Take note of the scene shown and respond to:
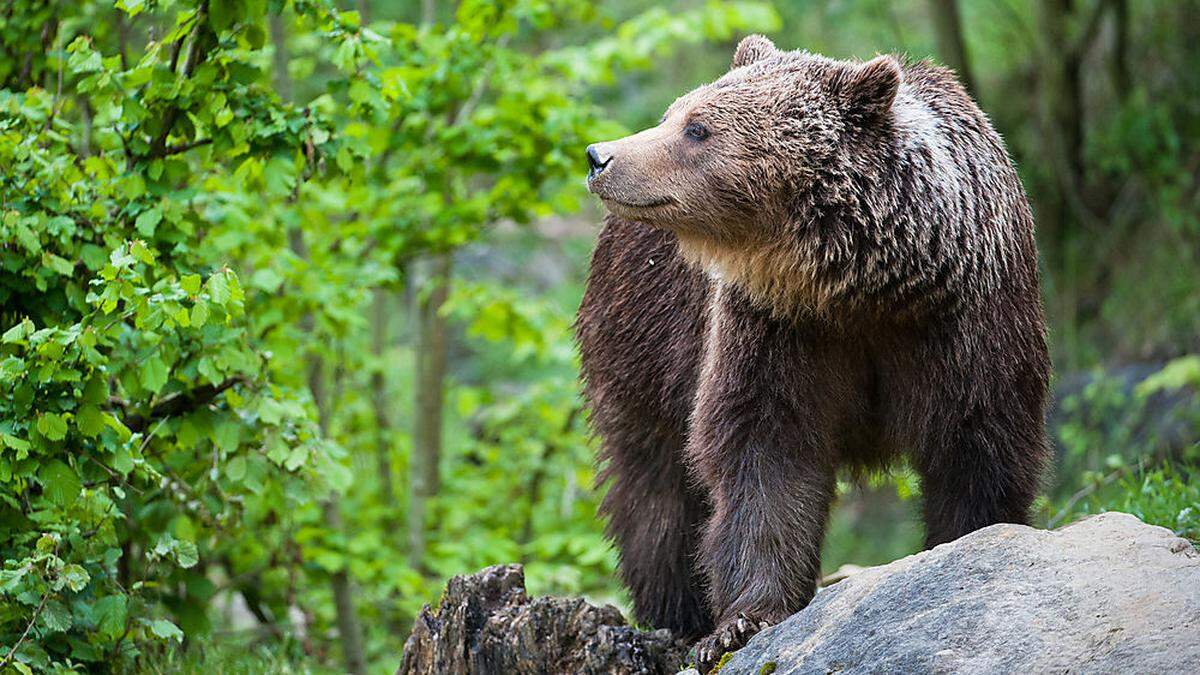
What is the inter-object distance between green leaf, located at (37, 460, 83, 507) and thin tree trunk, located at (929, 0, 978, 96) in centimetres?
880

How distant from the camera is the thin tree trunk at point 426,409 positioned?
10.5 meters

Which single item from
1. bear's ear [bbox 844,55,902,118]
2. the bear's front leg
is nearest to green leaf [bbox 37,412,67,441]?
the bear's front leg

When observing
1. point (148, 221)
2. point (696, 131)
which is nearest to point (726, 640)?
point (696, 131)

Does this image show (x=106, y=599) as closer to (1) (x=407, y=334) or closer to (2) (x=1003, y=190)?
(2) (x=1003, y=190)

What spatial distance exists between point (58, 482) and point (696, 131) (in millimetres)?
2635

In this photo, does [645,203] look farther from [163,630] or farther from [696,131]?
[163,630]

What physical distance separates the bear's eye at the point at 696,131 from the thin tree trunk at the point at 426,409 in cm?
551

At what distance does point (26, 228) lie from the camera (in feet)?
16.5

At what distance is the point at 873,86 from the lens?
4.72m

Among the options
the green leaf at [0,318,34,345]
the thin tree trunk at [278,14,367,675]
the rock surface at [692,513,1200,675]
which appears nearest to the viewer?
the rock surface at [692,513,1200,675]

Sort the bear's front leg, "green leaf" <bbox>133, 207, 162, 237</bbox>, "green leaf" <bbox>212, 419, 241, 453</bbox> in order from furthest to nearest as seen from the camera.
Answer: "green leaf" <bbox>212, 419, 241, 453</bbox> → "green leaf" <bbox>133, 207, 162, 237</bbox> → the bear's front leg

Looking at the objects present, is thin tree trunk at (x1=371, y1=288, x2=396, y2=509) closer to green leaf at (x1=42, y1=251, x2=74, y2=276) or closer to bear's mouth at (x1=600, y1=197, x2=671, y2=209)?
green leaf at (x1=42, y1=251, x2=74, y2=276)

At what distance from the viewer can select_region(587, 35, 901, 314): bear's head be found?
15.5 ft

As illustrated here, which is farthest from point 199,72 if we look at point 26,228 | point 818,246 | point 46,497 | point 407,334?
point 407,334
